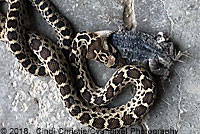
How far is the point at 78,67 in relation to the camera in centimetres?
475

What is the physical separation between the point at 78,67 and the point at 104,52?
379mm

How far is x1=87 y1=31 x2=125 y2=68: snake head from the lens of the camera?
15.0ft

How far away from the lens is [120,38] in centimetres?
459

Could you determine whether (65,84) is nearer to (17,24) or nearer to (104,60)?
(104,60)

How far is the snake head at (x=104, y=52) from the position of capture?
180 inches
